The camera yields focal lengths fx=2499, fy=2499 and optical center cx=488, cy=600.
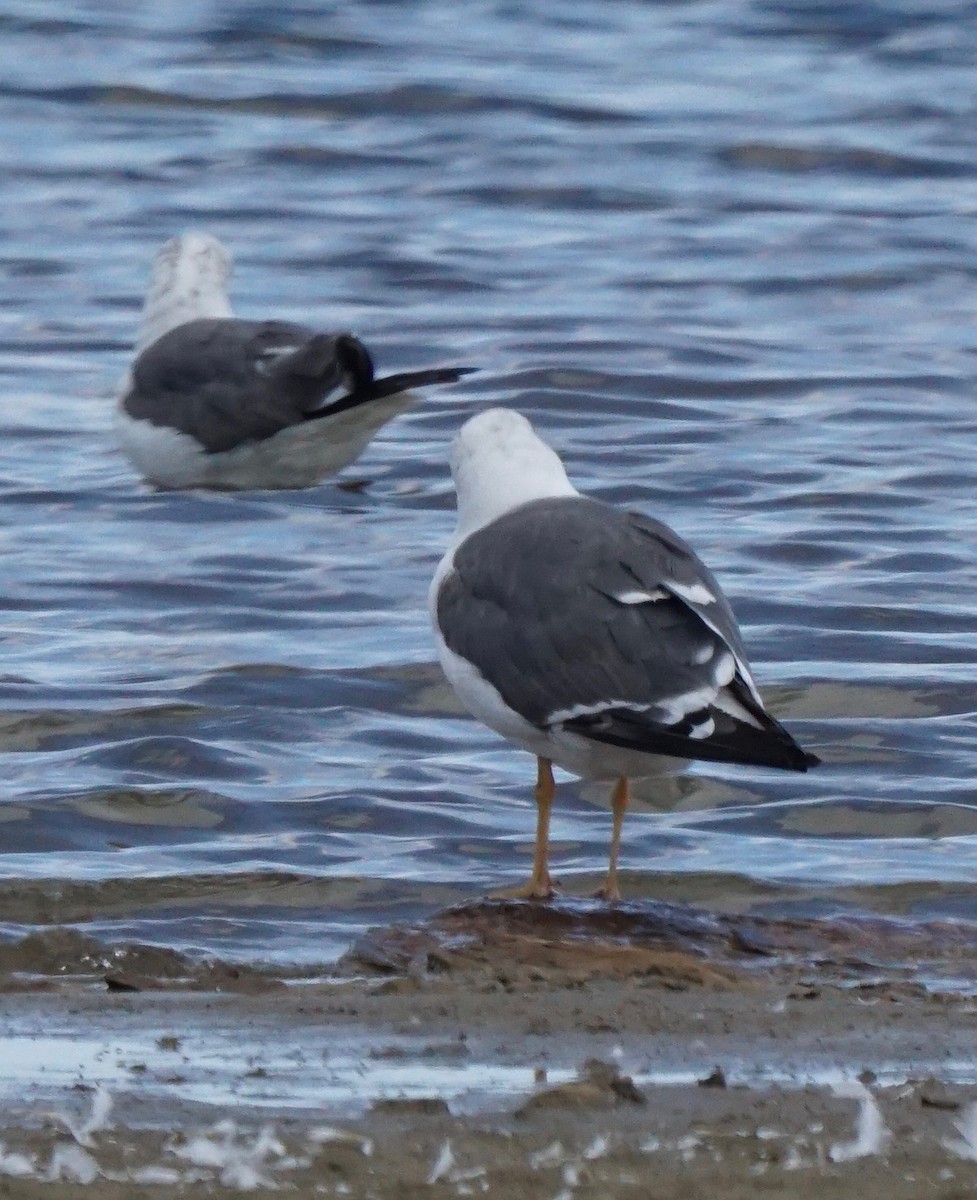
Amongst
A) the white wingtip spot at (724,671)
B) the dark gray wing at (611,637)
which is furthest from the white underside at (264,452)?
the white wingtip spot at (724,671)

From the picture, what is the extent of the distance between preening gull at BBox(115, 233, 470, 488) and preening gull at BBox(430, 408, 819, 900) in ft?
15.8

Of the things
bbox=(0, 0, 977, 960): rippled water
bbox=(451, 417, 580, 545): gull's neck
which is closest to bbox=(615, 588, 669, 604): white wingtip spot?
bbox=(451, 417, 580, 545): gull's neck

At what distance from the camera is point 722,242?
15.0 meters

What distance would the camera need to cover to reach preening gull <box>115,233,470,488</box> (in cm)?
1067

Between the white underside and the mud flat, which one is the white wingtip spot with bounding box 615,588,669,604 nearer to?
the mud flat

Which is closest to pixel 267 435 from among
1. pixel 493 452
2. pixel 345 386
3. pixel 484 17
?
pixel 345 386

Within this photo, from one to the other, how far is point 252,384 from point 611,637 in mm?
5629

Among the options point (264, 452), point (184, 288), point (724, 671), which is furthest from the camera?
point (184, 288)

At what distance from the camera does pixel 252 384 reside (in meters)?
10.9

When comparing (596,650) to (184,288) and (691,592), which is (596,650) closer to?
(691,592)

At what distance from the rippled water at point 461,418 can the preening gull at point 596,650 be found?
619mm

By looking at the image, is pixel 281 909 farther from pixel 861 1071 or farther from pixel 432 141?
pixel 432 141

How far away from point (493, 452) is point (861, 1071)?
8.78ft

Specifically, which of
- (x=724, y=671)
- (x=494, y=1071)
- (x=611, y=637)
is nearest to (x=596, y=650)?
(x=611, y=637)
